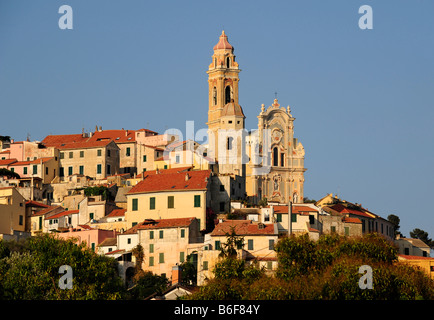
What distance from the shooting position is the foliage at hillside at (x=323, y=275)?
64438 millimetres

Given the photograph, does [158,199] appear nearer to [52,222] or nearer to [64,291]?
[52,222]

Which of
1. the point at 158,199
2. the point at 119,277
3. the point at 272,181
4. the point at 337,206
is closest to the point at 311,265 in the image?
the point at 119,277

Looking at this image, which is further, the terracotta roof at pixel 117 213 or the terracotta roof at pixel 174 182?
the terracotta roof at pixel 117 213

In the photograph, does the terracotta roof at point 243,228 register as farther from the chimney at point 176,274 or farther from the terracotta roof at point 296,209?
the terracotta roof at point 296,209

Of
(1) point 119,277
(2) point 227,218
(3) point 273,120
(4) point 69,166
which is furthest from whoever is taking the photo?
(3) point 273,120

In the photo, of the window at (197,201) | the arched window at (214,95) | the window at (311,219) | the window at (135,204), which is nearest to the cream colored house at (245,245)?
the window at (197,201)

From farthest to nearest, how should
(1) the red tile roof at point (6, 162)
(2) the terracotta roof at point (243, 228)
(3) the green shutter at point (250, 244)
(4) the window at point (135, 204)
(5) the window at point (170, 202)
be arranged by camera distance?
(1) the red tile roof at point (6, 162), (4) the window at point (135, 204), (5) the window at point (170, 202), (2) the terracotta roof at point (243, 228), (3) the green shutter at point (250, 244)

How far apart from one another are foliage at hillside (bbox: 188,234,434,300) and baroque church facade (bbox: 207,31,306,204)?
32191 millimetres

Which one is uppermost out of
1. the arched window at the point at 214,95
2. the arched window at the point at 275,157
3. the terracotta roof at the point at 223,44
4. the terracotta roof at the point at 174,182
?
the terracotta roof at the point at 223,44

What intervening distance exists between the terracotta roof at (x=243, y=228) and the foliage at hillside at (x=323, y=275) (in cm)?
447

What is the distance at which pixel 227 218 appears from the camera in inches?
3556

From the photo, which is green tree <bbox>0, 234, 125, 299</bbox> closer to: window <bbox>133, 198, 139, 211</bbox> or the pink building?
the pink building

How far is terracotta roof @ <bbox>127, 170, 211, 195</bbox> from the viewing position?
90812 mm

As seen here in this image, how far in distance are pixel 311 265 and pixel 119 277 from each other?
47.5 ft
